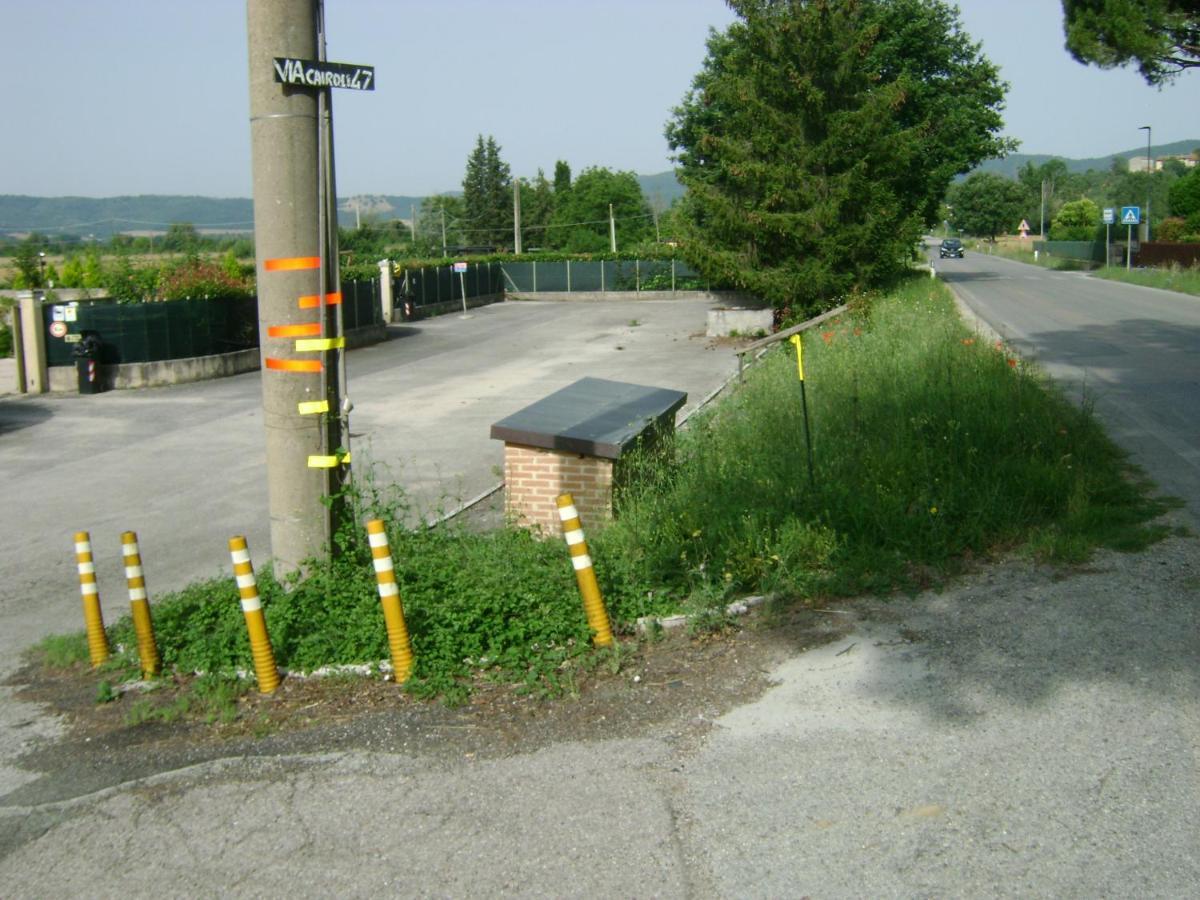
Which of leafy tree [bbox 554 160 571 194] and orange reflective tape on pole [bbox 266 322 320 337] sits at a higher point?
leafy tree [bbox 554 160 571 194]

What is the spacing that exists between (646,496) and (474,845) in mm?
4365

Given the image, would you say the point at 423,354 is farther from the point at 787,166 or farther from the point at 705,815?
the point at 705,815

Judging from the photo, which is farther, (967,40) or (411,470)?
(967,40)

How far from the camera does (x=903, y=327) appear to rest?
53.5ft

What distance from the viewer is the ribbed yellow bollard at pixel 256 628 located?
6.45 metres

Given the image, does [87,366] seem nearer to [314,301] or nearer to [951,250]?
[314,301]

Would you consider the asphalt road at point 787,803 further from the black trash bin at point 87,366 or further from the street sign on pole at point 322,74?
the black trash bin at point 87,366

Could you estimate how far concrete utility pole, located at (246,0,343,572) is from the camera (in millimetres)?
7000

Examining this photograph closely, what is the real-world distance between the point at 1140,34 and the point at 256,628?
65.1ft

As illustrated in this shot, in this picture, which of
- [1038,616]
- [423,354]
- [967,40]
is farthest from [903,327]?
[967,40]

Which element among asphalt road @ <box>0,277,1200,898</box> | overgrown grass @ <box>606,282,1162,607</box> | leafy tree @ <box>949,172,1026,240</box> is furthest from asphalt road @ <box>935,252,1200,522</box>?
leafy tree @ <box>949,172,1026,240</box>

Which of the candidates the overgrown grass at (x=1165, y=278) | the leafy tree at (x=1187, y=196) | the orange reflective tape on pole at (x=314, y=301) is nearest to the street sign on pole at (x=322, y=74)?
the orange reflective tape on pole at (x=314, y=301)

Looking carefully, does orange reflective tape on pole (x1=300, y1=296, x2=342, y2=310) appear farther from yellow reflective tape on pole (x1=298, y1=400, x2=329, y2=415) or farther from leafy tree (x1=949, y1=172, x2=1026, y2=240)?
leafy tree (x1=949, y1=172, x2=1026, y2=240)

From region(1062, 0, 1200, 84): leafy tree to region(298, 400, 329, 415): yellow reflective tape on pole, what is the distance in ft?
60.3
